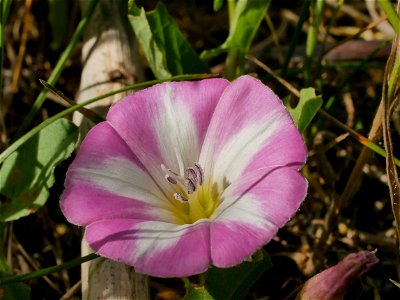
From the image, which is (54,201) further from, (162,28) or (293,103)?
(293,103)

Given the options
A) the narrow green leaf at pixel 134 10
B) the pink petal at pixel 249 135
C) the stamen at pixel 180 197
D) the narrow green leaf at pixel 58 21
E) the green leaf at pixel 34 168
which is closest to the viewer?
the pink petal at pixel 249 135

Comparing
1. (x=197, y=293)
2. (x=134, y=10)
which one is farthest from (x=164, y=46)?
(x=197, y=293)

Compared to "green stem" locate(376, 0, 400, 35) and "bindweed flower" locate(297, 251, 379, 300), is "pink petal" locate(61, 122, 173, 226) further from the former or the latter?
"green stem" locate(376, 0, 400, 35)

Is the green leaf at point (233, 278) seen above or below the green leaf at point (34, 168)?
below

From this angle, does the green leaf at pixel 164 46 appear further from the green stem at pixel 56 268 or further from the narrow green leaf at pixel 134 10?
the green stem at pixel 56 268

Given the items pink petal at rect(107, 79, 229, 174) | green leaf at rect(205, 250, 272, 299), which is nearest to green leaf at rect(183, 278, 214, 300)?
green leaf at rect(205, 250, 272, 299)

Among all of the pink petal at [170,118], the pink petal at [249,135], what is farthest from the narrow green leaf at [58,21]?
the pink petal at [249,135]
